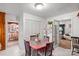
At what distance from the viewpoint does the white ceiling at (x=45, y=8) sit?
223 centimetres

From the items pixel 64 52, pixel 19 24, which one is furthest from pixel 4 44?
pixel 64 52

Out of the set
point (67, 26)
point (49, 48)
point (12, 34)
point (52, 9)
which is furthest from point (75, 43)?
point (12, 34)

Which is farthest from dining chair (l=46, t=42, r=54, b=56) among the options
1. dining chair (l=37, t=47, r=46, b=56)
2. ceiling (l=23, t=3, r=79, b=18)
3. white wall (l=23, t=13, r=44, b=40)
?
ceiling (l=23, t=3, r=79, b=18)

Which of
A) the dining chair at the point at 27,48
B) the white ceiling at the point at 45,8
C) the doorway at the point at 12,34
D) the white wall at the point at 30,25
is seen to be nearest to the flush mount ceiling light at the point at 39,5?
the white ceiling at the point at 45,8

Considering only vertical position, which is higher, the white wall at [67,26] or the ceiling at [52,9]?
the ceiling at [52,9]

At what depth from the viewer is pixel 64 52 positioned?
2248 mm

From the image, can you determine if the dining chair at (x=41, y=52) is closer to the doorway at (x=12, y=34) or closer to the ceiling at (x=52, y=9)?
the doorway at (x=12, y=34)

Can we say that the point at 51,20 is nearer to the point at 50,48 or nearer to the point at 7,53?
the point at 50,48

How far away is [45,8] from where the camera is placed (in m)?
2.29

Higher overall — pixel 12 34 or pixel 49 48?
pixel 12 34

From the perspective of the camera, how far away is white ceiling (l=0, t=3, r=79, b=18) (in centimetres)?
223

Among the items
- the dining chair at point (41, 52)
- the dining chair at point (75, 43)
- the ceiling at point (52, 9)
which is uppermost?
the ceiling at point (52, 9)

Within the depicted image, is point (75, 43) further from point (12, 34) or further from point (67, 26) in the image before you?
point (12, 34)

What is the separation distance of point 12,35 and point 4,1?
0.63 meters
